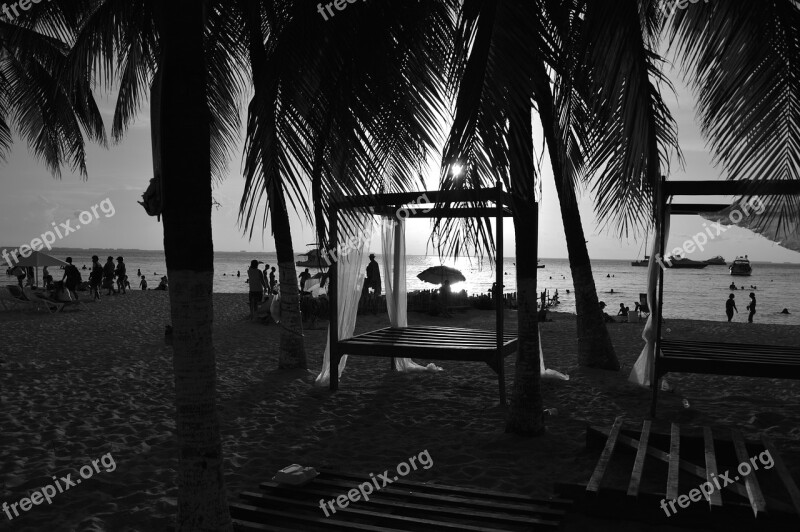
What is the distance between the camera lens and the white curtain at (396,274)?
30.5ft

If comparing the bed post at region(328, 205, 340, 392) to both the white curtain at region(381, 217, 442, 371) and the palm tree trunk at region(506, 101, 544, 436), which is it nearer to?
the white curtain at region(381, 217, 442, 371)

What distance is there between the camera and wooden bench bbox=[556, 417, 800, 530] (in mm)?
3676

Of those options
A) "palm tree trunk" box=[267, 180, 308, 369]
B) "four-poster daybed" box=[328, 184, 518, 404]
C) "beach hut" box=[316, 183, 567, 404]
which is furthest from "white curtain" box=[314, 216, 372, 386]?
"palm tree trunk" box=[267, 180, 308, 369]

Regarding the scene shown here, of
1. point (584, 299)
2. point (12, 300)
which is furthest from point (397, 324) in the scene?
point (12, 300)

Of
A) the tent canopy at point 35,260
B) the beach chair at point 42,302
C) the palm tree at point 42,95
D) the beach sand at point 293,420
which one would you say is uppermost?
the palm tree at point 42,95

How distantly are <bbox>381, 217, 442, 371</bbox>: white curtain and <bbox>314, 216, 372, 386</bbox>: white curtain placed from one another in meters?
0.91

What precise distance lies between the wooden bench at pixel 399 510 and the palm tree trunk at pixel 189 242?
81 centimetres

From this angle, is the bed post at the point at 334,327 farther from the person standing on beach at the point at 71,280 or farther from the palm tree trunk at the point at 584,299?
the person standing on beach at the point at 71,280

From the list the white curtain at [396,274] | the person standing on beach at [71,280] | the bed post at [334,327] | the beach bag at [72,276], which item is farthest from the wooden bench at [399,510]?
the beach bag at [72,276]

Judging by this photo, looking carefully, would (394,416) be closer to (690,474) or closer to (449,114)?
(690,474)

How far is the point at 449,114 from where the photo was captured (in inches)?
169

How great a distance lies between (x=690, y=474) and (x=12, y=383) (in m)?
8.51

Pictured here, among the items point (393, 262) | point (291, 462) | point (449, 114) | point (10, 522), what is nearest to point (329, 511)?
point (291, 462)

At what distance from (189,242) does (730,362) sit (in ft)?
19.5
